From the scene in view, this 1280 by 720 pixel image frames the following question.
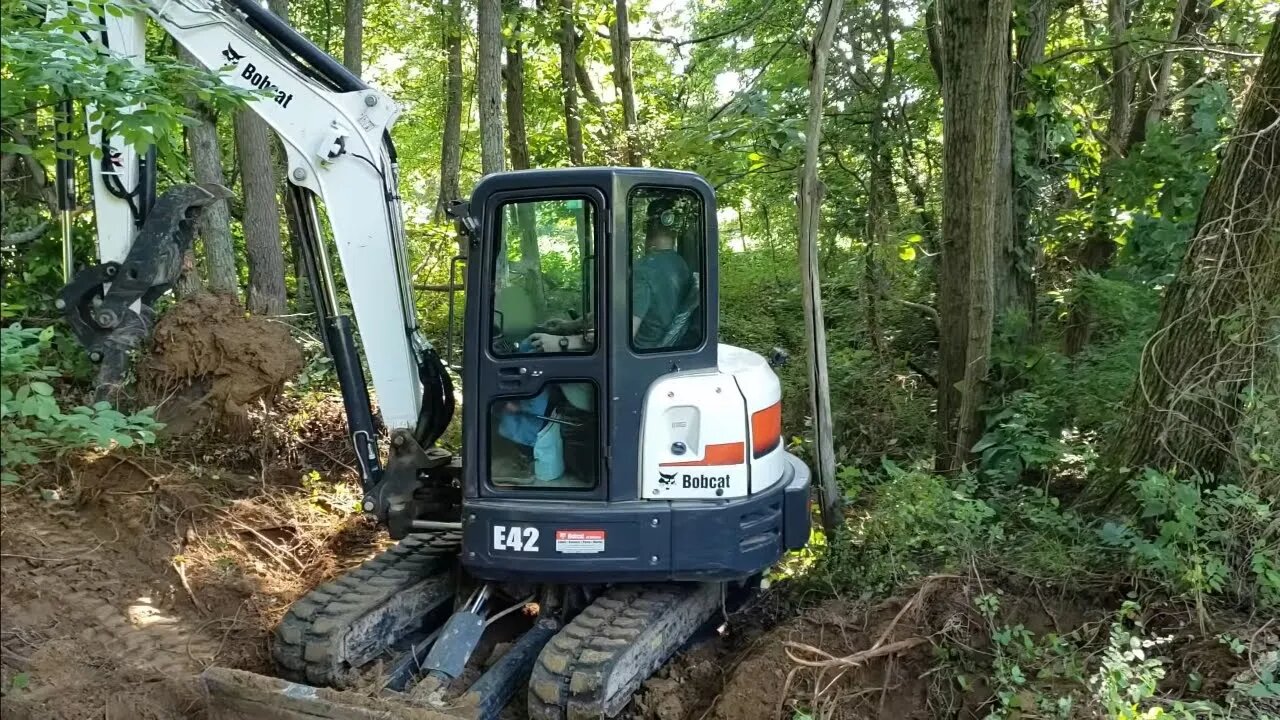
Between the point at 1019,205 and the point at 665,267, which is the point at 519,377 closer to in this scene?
the point at 665,267

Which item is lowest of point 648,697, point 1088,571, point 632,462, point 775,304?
point 648,697

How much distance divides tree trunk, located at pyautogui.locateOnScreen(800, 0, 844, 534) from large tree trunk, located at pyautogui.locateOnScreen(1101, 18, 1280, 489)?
1627 millimetres

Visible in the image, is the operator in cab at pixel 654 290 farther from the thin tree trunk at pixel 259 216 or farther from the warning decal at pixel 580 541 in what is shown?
the thin tree trunk at pixel 259 216

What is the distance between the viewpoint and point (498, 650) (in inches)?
168

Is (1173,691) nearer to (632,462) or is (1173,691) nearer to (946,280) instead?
(632,462)

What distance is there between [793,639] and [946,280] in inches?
130

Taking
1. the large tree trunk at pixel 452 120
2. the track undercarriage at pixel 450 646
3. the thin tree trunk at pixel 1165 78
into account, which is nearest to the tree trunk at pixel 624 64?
the large tree trunk at pixel 452 120

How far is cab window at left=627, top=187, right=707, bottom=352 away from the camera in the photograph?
12.9ft

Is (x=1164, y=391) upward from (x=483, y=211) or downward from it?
downward

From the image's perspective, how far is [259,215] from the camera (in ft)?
27.9

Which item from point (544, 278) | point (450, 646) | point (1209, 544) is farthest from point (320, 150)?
point (1209, 544)

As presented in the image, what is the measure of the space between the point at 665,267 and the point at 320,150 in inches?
65.5

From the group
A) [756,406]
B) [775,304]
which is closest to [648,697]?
[756,406]

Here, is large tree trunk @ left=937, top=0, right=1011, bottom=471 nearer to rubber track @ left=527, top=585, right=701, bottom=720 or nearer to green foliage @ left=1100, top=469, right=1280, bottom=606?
green foliage @ left=1100, top=469, right=1280, bottom=606
